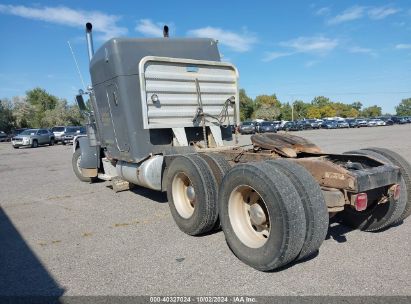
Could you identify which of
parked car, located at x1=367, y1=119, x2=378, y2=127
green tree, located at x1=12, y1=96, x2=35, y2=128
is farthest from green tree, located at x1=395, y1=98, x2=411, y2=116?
green tree, located at x1=12, y1=96, x2=35, y2=128

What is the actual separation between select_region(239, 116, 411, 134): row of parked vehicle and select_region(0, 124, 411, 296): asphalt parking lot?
1425 inches

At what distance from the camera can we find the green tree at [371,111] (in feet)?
513

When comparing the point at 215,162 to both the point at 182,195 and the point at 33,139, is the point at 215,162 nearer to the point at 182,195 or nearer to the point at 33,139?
the point at 182,195

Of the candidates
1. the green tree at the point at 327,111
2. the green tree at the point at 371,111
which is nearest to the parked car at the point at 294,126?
the green tree at the point at 327,111

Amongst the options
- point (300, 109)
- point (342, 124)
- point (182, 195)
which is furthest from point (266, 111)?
point (182, 195)

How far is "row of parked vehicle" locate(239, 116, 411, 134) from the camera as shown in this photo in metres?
43.2

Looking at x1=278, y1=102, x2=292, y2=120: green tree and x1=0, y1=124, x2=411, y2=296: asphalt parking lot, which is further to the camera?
x1=278, y1=102, x2=292, y2=120: green tree

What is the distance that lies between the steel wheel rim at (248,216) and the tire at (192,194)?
1.71 ft

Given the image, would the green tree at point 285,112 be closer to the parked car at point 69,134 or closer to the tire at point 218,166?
the parked car at point 69,134

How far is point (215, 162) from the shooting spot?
198 inches

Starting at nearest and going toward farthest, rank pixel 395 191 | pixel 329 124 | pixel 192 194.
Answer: pixel 395 191, pixel 192 194, pixel 329 124

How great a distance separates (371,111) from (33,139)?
503 feet

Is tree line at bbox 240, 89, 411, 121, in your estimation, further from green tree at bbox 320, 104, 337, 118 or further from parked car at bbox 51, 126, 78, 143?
parked car at bbox 51, 126, 78, 143

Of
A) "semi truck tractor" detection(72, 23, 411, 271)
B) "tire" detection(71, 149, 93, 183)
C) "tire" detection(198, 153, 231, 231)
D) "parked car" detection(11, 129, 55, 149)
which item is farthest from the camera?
"parked car" detection(11, 129, 55, 149)
